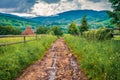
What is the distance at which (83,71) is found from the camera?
13461 millimetres

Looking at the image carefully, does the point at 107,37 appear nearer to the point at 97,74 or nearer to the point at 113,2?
the point at 113,2

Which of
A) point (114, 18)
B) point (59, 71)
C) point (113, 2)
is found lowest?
point (59, 71)

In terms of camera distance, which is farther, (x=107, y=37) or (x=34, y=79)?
(x=107, y=37)

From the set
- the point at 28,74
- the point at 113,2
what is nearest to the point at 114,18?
the point at 113,2

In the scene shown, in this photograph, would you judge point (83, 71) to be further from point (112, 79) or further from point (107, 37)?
point (107, 37)

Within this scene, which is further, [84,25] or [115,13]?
[84,25]

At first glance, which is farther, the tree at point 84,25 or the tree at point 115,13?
the tree at point 84,25

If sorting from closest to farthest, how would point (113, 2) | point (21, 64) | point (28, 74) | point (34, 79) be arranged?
point (34, 79) → point (28, 74) → point (21, 64) → point (113, 2)

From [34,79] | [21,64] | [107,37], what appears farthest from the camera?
[107,37]

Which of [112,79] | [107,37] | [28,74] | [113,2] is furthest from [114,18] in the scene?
[112,79]

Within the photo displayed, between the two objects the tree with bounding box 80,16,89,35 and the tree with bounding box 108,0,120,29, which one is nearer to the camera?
the tree with bounding box 108,0,120,29

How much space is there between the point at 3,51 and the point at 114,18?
37.9ft

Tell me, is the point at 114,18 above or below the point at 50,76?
above

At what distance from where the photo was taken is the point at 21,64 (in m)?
14.9
